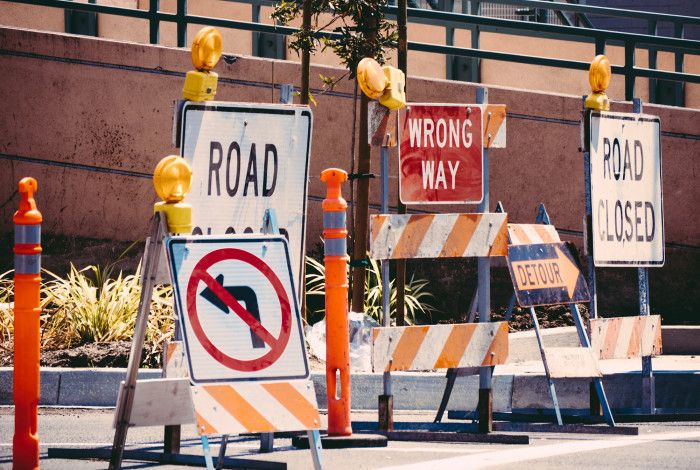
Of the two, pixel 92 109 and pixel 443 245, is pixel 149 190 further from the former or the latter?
pixel 443 245

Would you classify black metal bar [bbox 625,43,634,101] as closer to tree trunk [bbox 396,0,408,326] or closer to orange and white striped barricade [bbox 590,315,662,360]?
tree trunk [bbox 396,0,408,326]

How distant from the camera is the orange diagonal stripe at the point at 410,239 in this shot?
904 cm

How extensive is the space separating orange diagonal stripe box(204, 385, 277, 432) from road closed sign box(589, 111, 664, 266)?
412cm

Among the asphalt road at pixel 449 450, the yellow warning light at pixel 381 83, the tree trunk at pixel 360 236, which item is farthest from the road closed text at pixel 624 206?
the tree trunk at pixel 360 236

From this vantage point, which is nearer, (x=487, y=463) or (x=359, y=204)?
(x=487, y=463)

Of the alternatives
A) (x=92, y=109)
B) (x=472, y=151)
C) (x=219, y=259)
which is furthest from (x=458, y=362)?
(x=92, y=109)

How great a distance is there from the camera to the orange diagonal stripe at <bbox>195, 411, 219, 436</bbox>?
6.70m

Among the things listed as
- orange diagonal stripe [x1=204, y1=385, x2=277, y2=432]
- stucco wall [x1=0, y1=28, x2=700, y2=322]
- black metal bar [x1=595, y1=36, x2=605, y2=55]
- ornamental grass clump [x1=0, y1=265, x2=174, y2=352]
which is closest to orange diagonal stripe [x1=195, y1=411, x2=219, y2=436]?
orange diagonal stripe [x1=204, y1=385, x2=277, y2=432]

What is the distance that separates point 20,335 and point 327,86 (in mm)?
8281

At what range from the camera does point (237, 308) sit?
6.93 m

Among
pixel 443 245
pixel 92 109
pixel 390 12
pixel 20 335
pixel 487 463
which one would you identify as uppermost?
pixel 390 12

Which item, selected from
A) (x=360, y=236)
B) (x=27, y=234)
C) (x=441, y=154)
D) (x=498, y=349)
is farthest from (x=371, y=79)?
(x=360, y=236)

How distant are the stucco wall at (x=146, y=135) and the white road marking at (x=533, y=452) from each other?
6.10m

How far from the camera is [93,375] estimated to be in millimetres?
Result: 11008
